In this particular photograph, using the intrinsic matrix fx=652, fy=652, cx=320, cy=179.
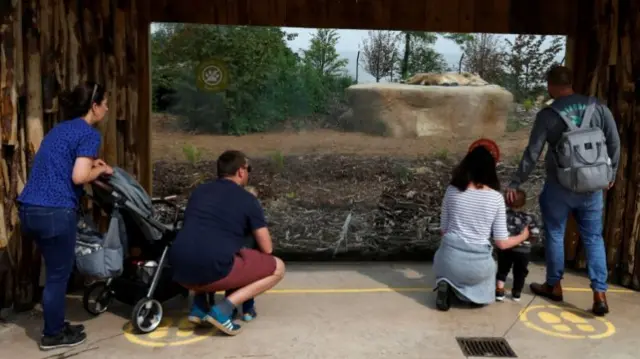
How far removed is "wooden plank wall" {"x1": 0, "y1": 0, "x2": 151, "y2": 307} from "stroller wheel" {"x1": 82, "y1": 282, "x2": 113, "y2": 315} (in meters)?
0.42

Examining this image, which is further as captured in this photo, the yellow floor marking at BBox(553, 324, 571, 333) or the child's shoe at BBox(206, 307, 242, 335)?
the yellow floor marking at BBox(553, 324, 571, 333)

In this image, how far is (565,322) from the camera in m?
4.82

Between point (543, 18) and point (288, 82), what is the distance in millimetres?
2476

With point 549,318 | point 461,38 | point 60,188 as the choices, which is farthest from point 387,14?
point 60,188

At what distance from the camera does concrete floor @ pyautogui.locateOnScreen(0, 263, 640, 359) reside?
4.25 metres

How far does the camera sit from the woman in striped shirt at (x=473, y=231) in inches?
191

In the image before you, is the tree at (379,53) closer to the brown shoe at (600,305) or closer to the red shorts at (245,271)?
the red shorts at (245,271)

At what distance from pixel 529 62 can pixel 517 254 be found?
7.55ft

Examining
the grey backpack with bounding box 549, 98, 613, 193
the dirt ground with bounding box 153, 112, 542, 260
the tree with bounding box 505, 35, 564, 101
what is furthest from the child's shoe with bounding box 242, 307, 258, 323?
the tree with bounding box 505, 35, 564, 101

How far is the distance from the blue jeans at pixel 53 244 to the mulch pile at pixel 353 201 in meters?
2.48

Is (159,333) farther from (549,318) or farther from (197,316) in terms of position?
(549,318)

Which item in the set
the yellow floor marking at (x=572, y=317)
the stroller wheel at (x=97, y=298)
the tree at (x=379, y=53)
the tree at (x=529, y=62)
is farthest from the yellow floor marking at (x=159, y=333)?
the tree at (x=529, y=62)

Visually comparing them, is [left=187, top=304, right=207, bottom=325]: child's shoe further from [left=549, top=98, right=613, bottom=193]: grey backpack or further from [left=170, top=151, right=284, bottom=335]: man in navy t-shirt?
[left=549, top=98, right=613, bottom=193]: grey backpack

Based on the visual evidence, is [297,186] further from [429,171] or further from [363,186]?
[429,171]
